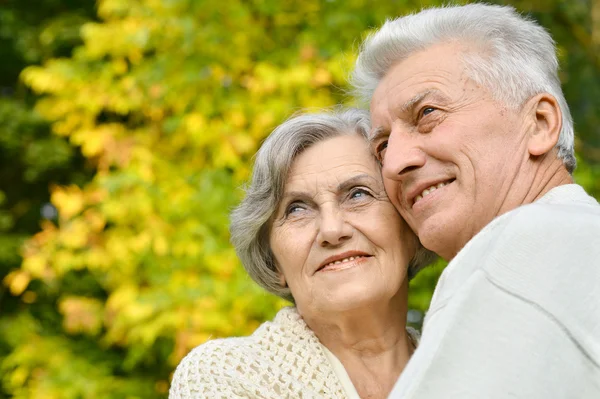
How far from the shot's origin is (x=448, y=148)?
6.01ft

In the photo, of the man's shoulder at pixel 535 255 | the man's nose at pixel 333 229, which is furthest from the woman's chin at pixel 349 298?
the man's shoulder at pixel 535 255

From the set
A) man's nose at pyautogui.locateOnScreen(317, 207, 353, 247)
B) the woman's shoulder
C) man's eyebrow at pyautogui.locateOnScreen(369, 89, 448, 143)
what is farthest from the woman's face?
man's eyebrow at pyautogui.locateOnScreen(369, 89, 448, 143)

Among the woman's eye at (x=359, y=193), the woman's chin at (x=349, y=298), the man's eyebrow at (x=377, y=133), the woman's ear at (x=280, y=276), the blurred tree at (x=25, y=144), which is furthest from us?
the blurred tree at (x=25, y=144)

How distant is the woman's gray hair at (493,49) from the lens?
184 cm

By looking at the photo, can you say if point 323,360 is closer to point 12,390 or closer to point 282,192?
point 282,192

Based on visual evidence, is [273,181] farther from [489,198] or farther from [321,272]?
[489,198]

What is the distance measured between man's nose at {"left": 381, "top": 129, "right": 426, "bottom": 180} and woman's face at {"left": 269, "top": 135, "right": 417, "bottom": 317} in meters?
0.30

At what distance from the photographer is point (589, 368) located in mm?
1124

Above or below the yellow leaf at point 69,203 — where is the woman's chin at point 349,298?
above

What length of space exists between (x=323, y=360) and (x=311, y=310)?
0.49ft

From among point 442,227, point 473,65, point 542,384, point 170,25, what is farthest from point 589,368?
point 170,25

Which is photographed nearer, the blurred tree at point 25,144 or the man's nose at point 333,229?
the man's nose at point 333,229

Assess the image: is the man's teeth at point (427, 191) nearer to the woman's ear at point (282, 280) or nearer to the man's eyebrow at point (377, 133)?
the man's eyebrow at point (377, 133)

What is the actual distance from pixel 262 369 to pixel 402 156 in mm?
728
